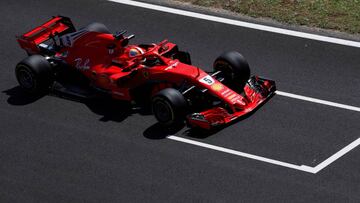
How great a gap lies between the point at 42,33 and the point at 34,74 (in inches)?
66.7

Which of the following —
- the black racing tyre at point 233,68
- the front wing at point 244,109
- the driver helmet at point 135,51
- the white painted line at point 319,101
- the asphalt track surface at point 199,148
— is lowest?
the asphalt track surface at point 199,148

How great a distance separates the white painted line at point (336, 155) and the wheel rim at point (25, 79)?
20.5ft

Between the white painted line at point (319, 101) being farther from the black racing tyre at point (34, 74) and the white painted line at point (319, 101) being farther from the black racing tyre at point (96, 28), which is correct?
the black racing tyre at point (34, 74)

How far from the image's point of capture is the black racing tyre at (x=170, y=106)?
1656 cm

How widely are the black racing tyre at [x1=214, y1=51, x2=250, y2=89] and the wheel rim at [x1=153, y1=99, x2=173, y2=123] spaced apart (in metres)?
1.85

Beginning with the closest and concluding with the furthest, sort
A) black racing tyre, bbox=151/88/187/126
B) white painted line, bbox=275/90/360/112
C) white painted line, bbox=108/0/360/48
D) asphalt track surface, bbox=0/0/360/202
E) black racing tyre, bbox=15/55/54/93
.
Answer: asphalt track surface, bbox=0/0/360/202
black racing tyre, bbox=151/88/187/126
white painted line, bbox=275/90/360/112
black racing tyre, bbox=15/55/54/93
white painted line, bbox=108/0/360/48

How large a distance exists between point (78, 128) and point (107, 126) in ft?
1.86

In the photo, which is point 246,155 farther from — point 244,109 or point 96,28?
point 96,28

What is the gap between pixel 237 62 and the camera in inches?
704

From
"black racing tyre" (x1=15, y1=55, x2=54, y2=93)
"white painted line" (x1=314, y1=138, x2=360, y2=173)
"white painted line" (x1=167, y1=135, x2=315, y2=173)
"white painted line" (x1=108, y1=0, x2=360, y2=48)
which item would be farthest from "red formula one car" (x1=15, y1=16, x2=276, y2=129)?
"white painted line" (x1=108, y1=0, x2=360, y2=48)

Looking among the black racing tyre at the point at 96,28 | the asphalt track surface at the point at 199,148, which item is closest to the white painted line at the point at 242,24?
the asphalt track surface at the point at 199,148

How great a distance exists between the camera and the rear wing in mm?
19344

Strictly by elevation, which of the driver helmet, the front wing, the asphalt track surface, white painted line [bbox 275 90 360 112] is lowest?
the asphalt track surface

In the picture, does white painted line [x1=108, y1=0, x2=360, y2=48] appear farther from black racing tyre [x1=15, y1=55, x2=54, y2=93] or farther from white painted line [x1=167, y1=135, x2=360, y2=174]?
black racing tyre [x1=15, y1=55, x2=54, y2=93]
